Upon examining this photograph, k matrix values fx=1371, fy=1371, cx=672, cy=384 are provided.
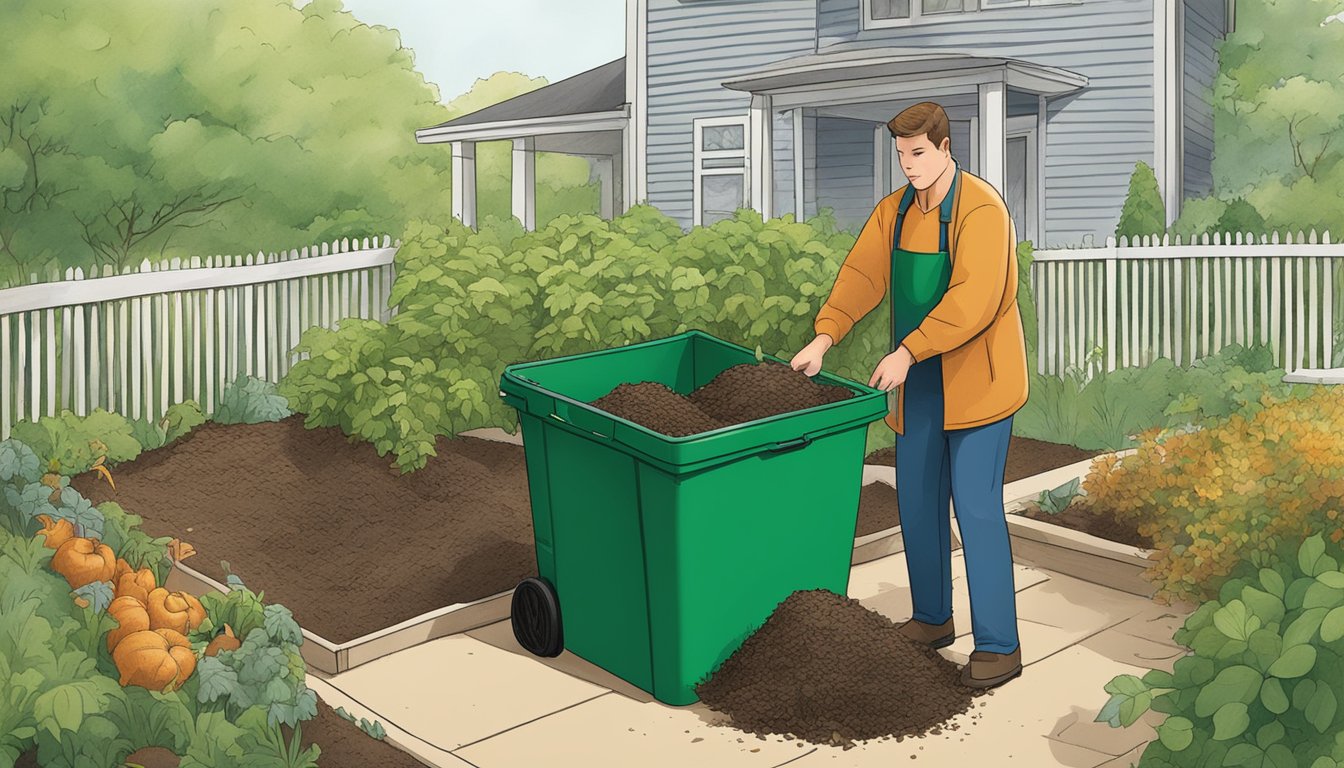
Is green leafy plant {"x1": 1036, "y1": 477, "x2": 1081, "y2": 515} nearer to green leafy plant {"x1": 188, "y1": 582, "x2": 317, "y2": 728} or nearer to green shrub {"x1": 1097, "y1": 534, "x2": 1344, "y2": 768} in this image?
green shrub {"x1": 1097, "y1": 534, "x2": 1344, "y2": 768}

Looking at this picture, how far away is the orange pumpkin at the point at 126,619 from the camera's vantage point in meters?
3.79

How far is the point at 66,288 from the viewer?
24.3ft

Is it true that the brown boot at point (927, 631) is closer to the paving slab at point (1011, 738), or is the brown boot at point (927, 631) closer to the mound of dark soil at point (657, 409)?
the paving slab at point (1011, 738)

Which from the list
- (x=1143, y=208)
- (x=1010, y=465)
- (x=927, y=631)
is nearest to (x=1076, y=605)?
(x=927, y=631)

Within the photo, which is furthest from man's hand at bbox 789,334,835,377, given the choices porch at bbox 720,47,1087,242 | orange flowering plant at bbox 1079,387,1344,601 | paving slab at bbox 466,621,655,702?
porch at bbox 720,47,1087,242

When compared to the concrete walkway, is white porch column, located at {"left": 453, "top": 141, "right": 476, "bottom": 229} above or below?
above

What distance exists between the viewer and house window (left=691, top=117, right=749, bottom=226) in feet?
47.6

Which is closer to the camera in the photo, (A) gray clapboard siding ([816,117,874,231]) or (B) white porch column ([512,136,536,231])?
(A) gray clapboard siding ([816,117,874,231])

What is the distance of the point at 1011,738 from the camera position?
13.6 ft

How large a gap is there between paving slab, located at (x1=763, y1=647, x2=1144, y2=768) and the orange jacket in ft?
2.99

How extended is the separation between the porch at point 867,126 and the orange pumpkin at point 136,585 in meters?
8.59

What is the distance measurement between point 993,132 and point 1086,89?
1.94 m

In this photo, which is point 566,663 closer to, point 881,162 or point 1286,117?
point 881,162

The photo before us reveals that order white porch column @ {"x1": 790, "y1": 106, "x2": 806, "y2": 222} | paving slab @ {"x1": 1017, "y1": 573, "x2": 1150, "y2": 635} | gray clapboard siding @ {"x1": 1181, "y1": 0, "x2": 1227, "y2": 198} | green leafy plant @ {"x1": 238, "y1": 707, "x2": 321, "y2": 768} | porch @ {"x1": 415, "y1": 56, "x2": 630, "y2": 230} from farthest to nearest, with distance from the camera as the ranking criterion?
1. porch @ {"x1": 415, "y1": 56, "x2": 630, "y2": 230}
2. gray clapboard siding @ {"x1": 1181, "y1": 0, "x2": 1227, "y2": 198}
3. white porch column @ {"x1": 790, "y1": 106, "x2": 806, "y2": 222}
4. paving slab @ {"x1": 1017, "y1": 573, "x2": 1150, "y2": 635}
5. green leafy plant @ {"x1": 238, "y1": 707, "x2": 321, "y2": 768}
